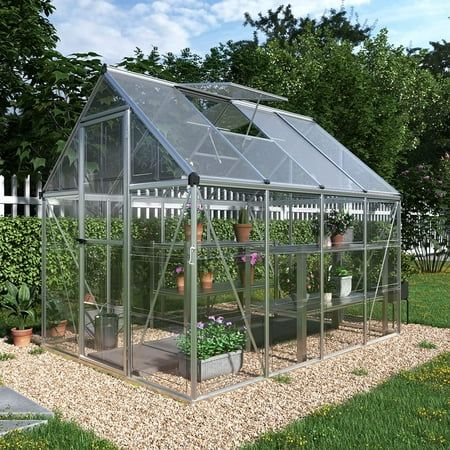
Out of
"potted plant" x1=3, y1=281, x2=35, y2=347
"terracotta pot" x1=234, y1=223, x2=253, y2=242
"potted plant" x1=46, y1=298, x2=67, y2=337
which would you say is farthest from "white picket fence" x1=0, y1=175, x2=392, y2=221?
"potted plant" x1=46, y1=298, x2=67, y2=337

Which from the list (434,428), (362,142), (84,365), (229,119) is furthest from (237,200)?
(362,142)

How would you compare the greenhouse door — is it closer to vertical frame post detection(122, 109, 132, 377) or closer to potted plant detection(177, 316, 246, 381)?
vertical frame post detection(122, 109, 132, 377)

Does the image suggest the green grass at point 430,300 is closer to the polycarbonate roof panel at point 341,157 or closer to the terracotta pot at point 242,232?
the polycarbonate roof panel at point 341,157

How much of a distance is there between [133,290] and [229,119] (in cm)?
275

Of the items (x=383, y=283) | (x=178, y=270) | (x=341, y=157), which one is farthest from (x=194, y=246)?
(x=383, y=283)

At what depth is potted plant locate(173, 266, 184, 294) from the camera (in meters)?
5.46

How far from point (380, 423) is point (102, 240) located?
338cm

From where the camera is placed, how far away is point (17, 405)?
4.61 meters

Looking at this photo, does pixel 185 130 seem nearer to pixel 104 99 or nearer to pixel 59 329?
pixel 104 99

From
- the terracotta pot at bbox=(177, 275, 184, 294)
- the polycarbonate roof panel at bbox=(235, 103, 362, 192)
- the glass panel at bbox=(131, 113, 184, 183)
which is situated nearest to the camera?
the glass panel at bbox=(131, 113, 184, 183)

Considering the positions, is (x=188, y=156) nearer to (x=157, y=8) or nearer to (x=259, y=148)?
(x=259, y=148)

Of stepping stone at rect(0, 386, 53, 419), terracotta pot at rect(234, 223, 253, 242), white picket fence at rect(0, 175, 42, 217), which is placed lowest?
stepping stone at rect(0, 386, 53, 419)

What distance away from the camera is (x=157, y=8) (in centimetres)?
723

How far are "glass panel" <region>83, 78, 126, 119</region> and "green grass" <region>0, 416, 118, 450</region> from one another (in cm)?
325
